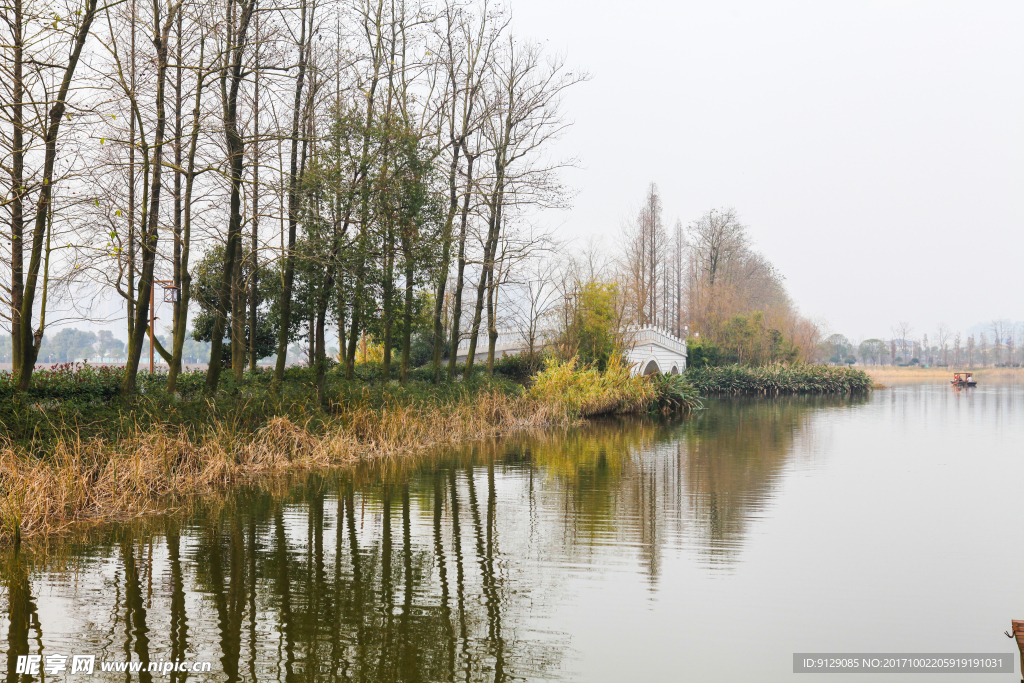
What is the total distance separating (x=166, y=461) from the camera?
33.1ft

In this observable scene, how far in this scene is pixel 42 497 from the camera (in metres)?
8.00

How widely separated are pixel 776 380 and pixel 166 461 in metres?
37.5

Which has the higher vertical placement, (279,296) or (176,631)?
Answer: (279,296)

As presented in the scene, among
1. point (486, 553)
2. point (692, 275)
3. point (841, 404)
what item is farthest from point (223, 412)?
point (692, 275)

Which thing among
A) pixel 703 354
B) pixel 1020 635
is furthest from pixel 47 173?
pixel 703 354

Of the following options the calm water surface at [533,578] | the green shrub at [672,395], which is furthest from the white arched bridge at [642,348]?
the calm water surface at [533,578]

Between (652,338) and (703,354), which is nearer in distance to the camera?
(652,338)

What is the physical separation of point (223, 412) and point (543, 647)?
843 cm

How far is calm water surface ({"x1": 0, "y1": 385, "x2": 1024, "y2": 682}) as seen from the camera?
498 cm

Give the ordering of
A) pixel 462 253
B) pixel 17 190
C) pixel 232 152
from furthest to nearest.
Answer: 1. pixel 462 253
2. pixel 232 152
3. pixel 17 190

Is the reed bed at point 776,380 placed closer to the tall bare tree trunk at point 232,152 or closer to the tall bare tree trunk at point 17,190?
the tall bare tree trunk at point 232,152

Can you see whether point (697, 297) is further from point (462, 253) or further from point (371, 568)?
point (371, 568)

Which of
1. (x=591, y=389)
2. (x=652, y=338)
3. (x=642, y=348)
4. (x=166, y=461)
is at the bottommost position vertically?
(x=166, y=461)

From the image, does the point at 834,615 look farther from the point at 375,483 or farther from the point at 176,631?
the point at 375,483
